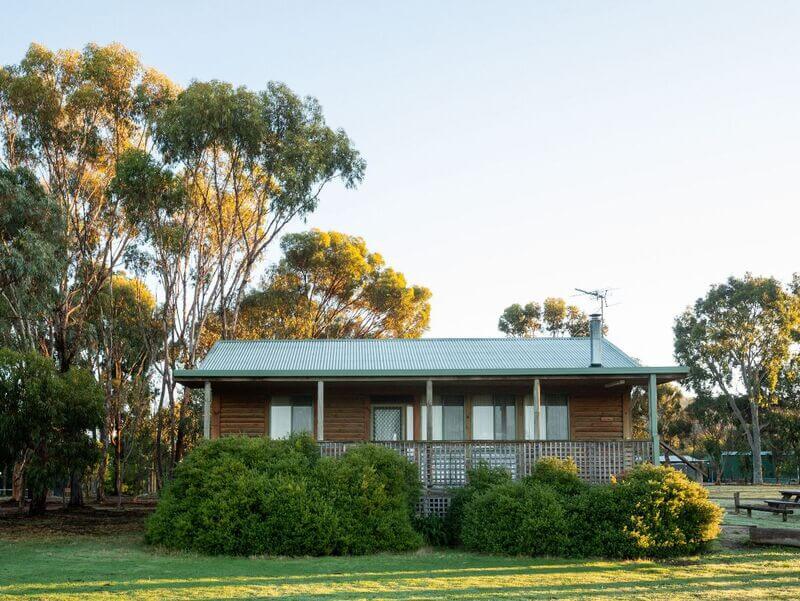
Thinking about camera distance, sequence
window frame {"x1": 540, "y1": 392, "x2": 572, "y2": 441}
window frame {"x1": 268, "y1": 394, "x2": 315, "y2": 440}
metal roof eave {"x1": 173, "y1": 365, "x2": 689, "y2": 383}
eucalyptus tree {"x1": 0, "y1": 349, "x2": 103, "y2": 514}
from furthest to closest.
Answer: eucalyptus tree {"x1": 0, "y1": 349, "x2": 103, "y2": 514}, window frame {"x1": 268, "y1": 394, "x2": 315, "y2": 440}, window frame {"x1": 540, "y1": 392, "x2": 572, "y2": 441}, metal roof eave {"x1": 173, "y1": 365, "x2": 689, "y2": 383}

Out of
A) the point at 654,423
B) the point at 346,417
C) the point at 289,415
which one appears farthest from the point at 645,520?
the point at 289,415

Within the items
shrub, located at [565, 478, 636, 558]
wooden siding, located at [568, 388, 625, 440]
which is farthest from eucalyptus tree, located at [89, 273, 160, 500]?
shrub, located at [565, 478, 636, 558]

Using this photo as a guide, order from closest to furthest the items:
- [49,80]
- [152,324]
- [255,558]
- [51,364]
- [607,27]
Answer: [255,558]
[607,27]
[51,364]
[49,80]
[152,324]

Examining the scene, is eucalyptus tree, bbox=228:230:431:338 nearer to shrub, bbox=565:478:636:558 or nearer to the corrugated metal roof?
the corrugated metal roof

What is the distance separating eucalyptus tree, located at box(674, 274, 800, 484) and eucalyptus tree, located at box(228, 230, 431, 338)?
1597 cm

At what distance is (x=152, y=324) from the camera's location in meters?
39.3

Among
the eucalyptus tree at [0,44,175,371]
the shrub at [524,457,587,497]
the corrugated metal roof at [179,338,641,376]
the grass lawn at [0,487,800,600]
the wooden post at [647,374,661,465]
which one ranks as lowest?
the grass lawn at [0,487,800,600]

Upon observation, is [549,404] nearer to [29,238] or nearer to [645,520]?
[645,520]

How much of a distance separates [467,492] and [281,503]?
3.61 metres

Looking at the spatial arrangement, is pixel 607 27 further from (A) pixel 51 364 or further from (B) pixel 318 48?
(A) pixel 51 364

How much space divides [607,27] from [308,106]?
12.0m

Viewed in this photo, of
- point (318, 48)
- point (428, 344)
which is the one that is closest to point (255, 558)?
point (428, 344)

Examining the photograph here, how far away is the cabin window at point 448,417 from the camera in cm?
2170

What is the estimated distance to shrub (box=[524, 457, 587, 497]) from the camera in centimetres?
1619
